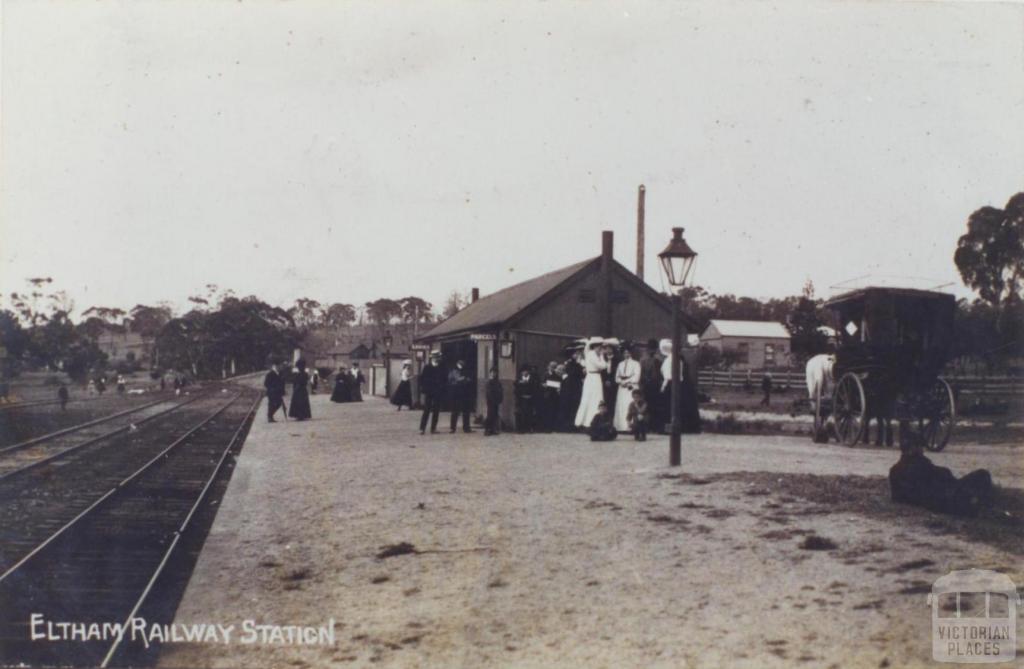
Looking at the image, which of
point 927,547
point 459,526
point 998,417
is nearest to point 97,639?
point 459,526

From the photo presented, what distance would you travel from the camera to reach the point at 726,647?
512cm

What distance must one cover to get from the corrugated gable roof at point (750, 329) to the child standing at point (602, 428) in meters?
60.5

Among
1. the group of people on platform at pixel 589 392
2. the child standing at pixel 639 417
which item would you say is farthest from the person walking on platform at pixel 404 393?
the child standing at pixel 639 417

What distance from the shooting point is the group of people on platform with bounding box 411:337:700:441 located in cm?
→ 1501

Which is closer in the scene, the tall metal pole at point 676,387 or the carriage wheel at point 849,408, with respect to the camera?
the tall metal pole at point 676,387

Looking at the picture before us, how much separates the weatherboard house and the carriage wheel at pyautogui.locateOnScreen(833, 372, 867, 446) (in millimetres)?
6525

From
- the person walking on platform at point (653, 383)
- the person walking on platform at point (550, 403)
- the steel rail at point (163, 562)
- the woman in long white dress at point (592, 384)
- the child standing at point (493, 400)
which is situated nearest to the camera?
the steel rail at point (163, 562)

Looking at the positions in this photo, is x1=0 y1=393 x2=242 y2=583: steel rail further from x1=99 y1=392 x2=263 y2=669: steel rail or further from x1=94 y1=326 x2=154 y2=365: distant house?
x1=94 y1=326 x2=154 y2=365: distant house

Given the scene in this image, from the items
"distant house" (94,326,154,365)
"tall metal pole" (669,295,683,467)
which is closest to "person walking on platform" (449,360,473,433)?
"tall metal pole" (669,295,683,467)

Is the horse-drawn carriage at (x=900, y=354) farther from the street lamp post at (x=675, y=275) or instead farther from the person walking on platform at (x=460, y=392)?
the person walking on platform at (x=460, y=392)

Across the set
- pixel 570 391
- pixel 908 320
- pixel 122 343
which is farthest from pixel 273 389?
pixel 122 343

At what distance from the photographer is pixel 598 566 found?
6.64 meters

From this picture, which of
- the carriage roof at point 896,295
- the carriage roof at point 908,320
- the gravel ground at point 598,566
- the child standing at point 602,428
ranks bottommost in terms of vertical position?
the gravel ground at point 598,566

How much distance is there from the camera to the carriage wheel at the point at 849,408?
41.6 ft
